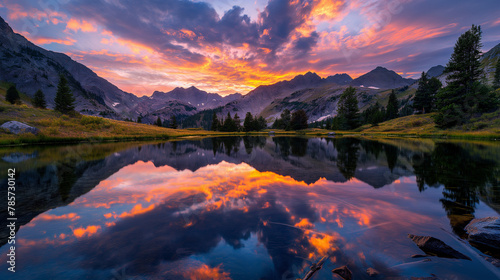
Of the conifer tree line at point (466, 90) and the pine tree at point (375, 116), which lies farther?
the pine tree at point (375, 116)

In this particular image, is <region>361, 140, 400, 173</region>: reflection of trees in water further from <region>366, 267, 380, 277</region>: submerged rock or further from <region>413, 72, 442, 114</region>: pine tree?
<region>413, 72, 442, 114</region>: pine tree

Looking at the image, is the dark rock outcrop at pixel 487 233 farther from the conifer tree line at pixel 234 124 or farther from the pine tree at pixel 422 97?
the conifer tree line at pixel 234 124

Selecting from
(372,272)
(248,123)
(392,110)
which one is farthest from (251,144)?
(392,110)

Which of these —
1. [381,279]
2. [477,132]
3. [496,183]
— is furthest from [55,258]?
[477,132]

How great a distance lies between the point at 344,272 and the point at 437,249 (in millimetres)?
3421

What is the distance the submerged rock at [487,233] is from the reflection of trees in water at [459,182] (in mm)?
404

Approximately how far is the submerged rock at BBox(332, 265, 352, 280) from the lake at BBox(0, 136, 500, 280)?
0.25 m

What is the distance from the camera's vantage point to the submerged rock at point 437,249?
5.69 meters

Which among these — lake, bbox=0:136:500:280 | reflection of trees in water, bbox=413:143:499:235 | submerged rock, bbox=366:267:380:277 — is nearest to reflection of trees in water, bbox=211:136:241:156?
lake, bbox=0:136:500:280

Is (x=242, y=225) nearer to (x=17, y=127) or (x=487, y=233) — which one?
(x=487, y=233)

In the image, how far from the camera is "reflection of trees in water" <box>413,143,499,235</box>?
8508 mm

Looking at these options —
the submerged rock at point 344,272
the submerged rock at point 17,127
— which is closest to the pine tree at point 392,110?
the submerged rock at point 344,272

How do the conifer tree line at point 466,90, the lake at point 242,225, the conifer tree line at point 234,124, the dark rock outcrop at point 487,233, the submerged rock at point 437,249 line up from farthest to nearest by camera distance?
the conifer tree line at point 234,124 → the conifer tree line at point 466,90 → the dark rock outcrop at point 487,233 → the submerged rock at point 437,249 → the lake at point 242,225

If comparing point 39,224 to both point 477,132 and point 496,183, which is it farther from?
point 477,132
